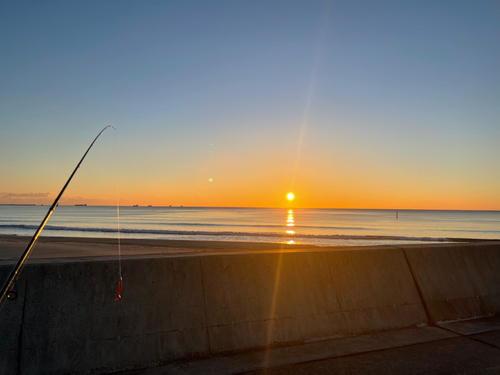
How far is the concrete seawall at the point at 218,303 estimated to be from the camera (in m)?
3.77

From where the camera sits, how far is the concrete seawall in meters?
3.77

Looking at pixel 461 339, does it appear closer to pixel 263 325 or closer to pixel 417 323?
pixel 417 323

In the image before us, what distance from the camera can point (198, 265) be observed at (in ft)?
15.4

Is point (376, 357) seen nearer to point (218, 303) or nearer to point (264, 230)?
point (218, 303)

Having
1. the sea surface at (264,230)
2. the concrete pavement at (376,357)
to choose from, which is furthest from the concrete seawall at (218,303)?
the sea surface at (264,230)

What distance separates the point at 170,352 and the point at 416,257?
4.46 metres

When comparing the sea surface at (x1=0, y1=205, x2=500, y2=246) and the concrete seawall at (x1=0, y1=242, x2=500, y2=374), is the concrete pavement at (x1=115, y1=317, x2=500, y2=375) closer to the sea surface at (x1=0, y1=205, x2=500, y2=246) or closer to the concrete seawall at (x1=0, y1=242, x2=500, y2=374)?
the concrete seawall at (x1=0, y1=242, x2=500, y2=374)

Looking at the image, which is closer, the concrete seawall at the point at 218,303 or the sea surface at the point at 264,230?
the concrete seawall at the point at 218,303

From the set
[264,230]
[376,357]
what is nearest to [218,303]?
[376,357]

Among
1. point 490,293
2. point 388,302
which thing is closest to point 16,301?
point 388,302

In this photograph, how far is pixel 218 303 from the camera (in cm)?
460

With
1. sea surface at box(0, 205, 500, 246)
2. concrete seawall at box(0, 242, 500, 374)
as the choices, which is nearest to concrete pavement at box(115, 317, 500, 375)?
concrete seawall at box(0, 242, 500, 374)

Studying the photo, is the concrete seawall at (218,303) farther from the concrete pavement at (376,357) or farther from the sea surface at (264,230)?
the sea surface at (264,230)

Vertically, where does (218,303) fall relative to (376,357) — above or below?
above
